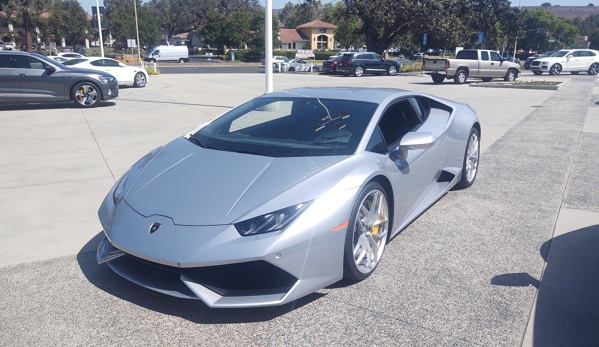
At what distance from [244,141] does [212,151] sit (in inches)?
11.4

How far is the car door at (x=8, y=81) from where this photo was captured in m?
12.1

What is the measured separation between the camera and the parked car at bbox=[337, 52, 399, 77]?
31.2m

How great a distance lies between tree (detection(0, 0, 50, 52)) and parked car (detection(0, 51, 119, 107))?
4216 cm

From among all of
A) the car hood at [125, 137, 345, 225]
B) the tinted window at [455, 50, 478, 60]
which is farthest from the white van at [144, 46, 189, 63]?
the car hood at [125, 137, 345, 225]

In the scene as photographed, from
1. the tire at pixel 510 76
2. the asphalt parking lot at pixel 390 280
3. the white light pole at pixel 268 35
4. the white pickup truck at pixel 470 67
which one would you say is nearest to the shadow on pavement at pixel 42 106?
the white light pole at pixel 268 35

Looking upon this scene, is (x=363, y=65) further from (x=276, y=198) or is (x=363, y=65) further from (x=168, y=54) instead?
(x=168, y=54)

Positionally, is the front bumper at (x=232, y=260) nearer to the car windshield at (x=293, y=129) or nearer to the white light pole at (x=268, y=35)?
the car windshield at (x=293, y=129)

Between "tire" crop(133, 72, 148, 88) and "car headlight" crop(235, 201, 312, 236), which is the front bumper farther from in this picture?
"tire" crop(133, 72, 148, 88)

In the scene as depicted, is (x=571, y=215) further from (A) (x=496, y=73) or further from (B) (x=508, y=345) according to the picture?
(A) (x=496, y=73)

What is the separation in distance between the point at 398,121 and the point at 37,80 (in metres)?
10.9


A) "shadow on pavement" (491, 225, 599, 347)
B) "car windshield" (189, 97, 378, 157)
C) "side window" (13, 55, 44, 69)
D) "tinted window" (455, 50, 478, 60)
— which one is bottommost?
"shadow on pavement" (491, 225, 599, 347)

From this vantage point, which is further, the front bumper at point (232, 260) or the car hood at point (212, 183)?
the car hood at point (212, 183)

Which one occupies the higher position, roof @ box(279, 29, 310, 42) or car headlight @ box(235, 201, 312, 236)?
roof @ box(279, 29, 310, 42)

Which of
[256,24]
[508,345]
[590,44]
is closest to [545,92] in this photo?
[508,345]
